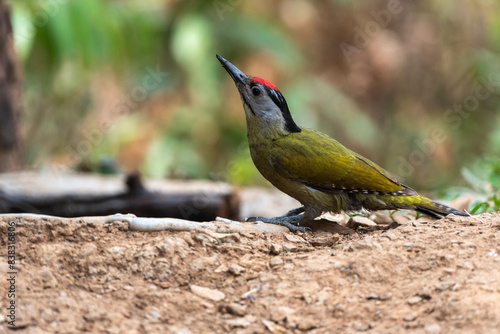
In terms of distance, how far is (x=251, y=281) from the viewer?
2965 millimetres

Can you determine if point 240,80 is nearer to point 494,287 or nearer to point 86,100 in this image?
point 494,287

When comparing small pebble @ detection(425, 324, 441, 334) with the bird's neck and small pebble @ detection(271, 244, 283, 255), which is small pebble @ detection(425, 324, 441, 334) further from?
the bird's neck

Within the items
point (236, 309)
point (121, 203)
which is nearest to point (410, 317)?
point (236, 309)

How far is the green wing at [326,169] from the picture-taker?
4.02 m

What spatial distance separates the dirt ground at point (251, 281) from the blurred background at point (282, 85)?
671 centimetres

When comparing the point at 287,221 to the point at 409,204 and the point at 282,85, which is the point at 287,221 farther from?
the point at 282,85

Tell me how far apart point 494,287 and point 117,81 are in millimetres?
11698

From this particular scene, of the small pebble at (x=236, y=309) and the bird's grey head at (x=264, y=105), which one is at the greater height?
the bird's grey head at (x=264, y=105)

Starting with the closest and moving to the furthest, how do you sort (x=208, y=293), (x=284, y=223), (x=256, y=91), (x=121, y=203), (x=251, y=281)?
(x=208, y=293), (x=251, y=281), (x=284, y=223), (x=256, y=91), (x=121, y=203)

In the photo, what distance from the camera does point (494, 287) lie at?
2.59m

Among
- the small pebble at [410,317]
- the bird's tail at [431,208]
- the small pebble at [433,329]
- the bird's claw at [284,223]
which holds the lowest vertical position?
the small pebble at [433,329]

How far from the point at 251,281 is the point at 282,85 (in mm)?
10366

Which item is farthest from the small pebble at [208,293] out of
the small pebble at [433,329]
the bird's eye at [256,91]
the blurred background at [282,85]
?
the blurred background at [282,85]

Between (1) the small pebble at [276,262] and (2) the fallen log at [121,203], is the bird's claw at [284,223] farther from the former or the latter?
(2) the fallen log at [121,203]
